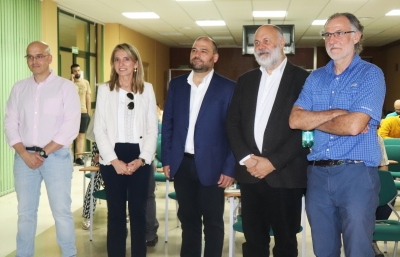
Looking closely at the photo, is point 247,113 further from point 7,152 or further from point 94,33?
point 94,33

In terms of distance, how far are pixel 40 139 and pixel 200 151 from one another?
118 cm

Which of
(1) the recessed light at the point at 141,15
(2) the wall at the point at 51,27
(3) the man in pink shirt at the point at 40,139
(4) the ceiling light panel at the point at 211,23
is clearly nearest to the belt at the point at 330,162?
(3) the man in pink shirt at the point at 40,139

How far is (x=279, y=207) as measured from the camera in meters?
3.11

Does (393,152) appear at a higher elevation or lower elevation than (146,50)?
lower

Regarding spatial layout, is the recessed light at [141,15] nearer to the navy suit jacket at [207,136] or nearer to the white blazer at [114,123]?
the white blazer at [114,123]

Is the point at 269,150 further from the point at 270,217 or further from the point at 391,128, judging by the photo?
the point at 391,128

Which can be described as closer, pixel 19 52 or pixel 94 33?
pixel 19 52

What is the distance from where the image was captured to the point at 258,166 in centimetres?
308

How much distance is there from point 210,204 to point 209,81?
85 cm

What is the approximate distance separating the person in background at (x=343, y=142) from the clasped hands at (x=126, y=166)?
118cm

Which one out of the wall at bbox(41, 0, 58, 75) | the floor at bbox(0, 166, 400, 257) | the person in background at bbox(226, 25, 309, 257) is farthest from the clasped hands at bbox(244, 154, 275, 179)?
the wall at bbox(41, 0, 58, 75)

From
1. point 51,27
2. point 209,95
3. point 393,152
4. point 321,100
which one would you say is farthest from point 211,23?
point 321,100

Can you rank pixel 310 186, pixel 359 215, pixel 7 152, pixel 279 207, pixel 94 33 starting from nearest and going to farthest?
pixel 359 215
pixel 310 186
pixel 279 207
pixel 7 152
pixel 94 33

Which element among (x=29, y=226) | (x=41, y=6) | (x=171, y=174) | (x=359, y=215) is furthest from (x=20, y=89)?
(x=41, y=6)
